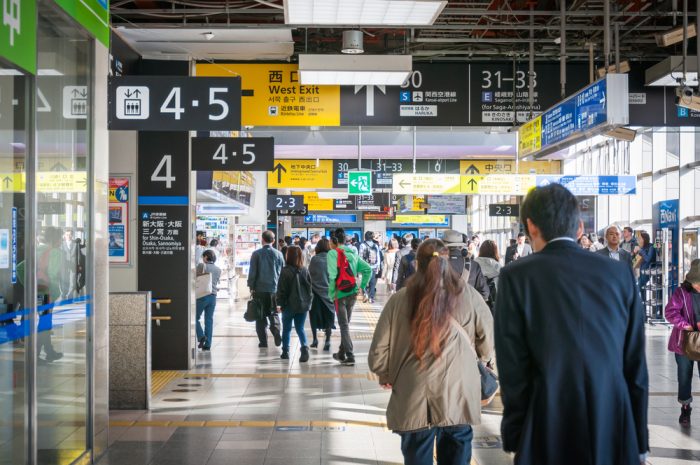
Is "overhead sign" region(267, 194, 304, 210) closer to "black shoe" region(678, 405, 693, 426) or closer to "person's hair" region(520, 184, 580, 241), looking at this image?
"black shoe" region(678, 405, 693, 426)

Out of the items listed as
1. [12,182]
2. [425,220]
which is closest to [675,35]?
[12,182]

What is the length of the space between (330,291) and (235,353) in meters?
1.79

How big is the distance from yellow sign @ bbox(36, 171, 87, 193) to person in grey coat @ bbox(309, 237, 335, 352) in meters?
5.64

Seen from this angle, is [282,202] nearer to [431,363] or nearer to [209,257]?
[209,257]

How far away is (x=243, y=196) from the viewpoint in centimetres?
1884

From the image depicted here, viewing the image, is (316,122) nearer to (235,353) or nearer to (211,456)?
(235,353)

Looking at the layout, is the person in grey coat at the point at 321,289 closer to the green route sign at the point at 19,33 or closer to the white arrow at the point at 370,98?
the white arrow at the point at 370,98

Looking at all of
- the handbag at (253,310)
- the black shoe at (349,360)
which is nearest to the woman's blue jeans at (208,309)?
the handbag at (253,310)

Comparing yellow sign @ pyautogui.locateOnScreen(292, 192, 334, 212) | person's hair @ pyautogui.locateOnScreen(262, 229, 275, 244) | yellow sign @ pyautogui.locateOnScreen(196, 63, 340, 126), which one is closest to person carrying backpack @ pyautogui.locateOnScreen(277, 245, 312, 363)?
person's hair @ pyautogui.locateOnScreen(262, 229, 275, 244)

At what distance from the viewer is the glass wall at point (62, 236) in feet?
16.1

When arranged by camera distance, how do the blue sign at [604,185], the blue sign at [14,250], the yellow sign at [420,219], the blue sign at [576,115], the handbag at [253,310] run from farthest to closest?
1. the yellow sign at [420,219]
2. the blue sign at [604,185]
3. the handbag at [253,310]
4. the blue sign at [576,115]
5. the blue sign at [14,250]

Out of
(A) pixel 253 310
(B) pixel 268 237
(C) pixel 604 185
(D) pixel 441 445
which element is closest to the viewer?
(D) pixel 441 445

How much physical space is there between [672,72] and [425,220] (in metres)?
38.7

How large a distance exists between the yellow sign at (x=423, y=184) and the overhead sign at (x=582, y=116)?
31.8ft
